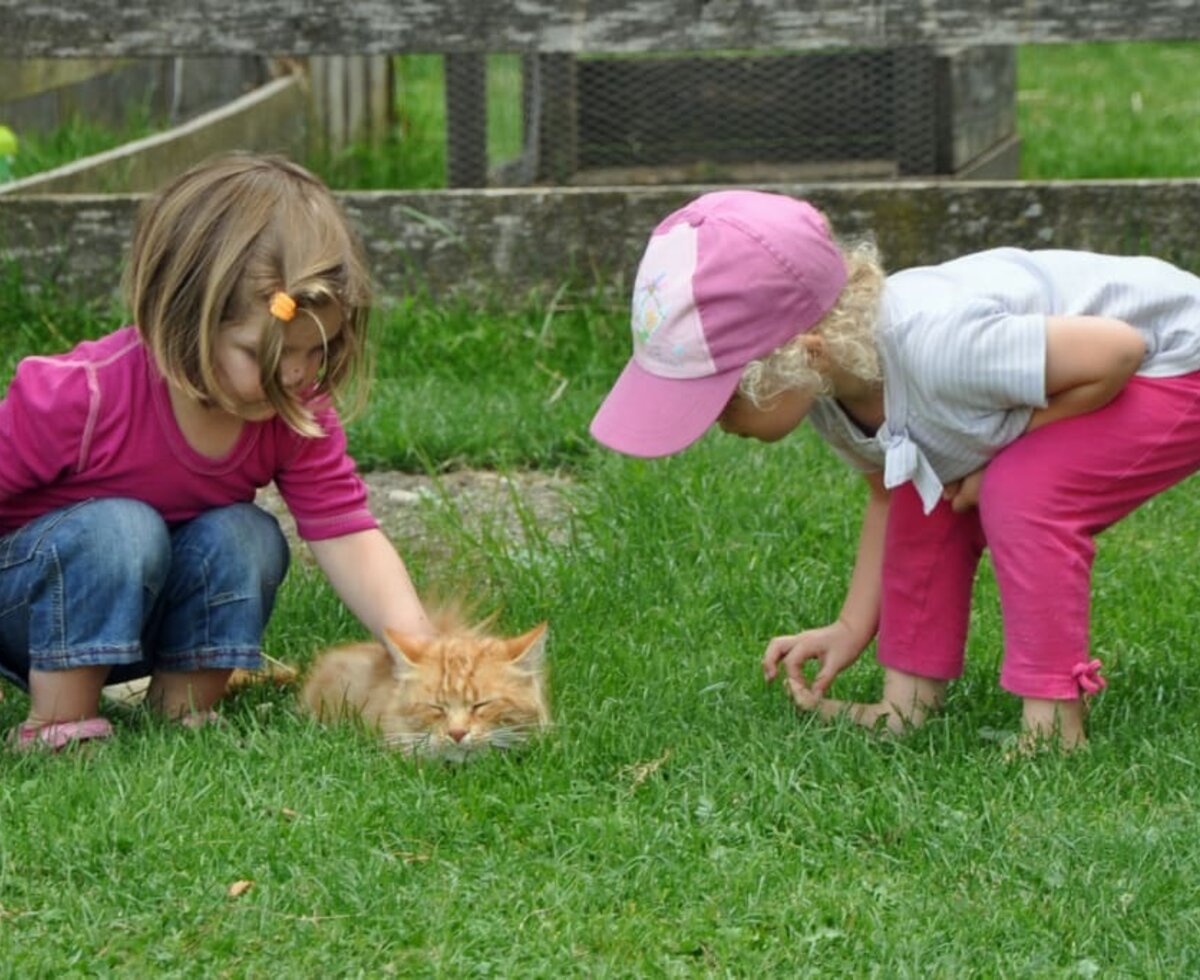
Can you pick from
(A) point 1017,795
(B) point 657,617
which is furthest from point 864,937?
(B) point 657,617

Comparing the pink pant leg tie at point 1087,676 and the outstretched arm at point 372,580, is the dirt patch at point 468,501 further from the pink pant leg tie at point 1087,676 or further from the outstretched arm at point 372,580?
the pink pant leg tie at point 1087,676

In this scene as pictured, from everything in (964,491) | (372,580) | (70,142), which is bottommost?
(372,580)

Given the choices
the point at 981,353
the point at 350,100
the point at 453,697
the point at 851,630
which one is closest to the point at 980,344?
the point at 981,353

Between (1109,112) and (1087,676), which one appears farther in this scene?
(1109,112)

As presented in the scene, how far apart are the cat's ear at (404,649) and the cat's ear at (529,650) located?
0.50 ft

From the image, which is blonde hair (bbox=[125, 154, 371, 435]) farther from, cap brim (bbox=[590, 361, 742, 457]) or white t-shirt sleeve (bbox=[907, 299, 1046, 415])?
white t-shirt sleeve (bbox=[907, 299, 1046, 415])

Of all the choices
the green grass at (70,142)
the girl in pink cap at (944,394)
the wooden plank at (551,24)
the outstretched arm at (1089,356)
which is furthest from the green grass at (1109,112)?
the outstretched arm at (1089,356)

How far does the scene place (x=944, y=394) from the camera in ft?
10.5

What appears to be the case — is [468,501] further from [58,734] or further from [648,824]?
[648,824]

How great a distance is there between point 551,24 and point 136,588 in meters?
2.57

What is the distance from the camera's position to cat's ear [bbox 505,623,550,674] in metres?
3.46

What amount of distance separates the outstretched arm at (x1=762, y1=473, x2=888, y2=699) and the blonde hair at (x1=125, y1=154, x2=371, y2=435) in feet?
3.04

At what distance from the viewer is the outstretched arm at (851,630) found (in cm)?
358

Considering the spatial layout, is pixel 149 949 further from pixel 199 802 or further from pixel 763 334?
pixel 763 334
